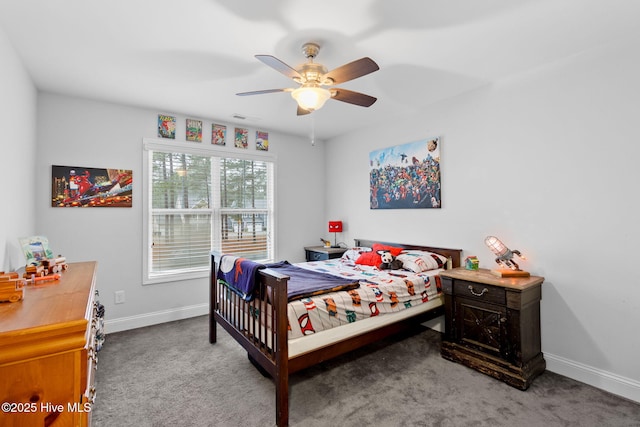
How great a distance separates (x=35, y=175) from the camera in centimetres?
301

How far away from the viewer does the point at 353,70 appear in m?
1.98

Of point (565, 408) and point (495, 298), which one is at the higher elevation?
point (495, 298)

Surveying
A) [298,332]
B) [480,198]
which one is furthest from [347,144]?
[298,332]

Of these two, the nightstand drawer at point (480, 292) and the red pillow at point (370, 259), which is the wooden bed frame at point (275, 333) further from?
the red pillow at point (370, 259)

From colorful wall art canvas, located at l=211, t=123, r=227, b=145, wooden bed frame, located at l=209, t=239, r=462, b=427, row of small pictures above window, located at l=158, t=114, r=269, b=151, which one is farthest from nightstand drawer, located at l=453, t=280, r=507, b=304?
colorful wall art canvas, located at l=211, t=123, r=227, b=145

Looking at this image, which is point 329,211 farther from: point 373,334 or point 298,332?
point 298,332

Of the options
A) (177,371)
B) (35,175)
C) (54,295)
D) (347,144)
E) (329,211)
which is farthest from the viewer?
(329,211)

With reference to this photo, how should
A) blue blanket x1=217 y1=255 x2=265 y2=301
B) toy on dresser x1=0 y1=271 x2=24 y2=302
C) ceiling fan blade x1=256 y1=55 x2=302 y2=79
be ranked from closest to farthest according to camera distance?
toy on dresser x1=0 y1=271 x2=24 y2=302 → ceiling fan blade x1=256 y1=55 x2=302 y2=79 → blue blanket x1=217 y1=255 x2=265 y2=301

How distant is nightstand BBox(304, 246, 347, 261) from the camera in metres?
4.38

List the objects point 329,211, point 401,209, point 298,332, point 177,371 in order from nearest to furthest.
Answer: point 298,332 → point 177,371 → point 401,209 → point 329,211

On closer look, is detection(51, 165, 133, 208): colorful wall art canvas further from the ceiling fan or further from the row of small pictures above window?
the ceiling fan

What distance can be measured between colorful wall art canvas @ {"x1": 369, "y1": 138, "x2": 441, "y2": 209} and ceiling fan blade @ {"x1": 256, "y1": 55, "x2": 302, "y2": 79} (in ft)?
6.59

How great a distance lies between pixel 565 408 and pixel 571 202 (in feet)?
5.03

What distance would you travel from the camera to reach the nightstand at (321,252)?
4.38m
